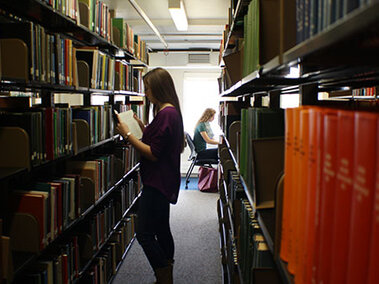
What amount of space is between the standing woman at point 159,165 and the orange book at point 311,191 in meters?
1.76

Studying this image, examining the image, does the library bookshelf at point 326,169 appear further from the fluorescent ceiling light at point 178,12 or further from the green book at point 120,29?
the fluorescent ceiling light at point 178,12

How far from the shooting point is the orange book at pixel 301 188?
59 centimetres

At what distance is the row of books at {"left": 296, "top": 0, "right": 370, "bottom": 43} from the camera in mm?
508

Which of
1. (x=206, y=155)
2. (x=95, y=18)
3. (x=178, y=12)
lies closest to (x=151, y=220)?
(x=95, y=18)

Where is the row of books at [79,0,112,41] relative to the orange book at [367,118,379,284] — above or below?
above

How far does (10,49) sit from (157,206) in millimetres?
1312

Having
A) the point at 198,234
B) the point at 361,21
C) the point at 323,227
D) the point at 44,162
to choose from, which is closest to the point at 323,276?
the point at 323,227

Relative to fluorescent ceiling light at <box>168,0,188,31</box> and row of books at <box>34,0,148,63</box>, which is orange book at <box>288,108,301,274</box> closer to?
row of books at <box>34,0,148,63</box>

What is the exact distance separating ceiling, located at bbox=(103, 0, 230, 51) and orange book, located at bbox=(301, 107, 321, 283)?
420 cm

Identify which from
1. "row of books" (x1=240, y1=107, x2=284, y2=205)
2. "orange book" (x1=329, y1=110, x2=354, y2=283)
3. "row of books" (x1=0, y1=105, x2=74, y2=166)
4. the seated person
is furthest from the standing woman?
the seated person

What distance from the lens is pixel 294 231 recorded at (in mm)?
659

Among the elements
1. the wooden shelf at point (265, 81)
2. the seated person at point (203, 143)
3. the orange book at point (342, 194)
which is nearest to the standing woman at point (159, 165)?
the wooden shelf at point (265, 81)

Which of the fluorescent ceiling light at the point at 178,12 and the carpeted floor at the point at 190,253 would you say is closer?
the carpeted floor at the point at 190,253

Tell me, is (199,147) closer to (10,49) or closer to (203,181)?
(203,181)
